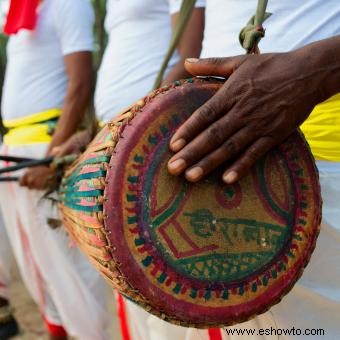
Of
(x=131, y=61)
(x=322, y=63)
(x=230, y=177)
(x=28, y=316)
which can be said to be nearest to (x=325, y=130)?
(x=322, y=63)

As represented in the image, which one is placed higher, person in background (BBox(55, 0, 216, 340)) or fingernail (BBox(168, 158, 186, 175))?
fingernail (BBox(168, 158, 186, 175))

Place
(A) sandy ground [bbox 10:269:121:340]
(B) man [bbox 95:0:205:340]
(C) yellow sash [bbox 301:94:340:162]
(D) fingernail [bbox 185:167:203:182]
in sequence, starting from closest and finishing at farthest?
(D) fingernail [bbox 185:167:203:182]
(C) yellow sash [bbox 301:94:340:162]
(B) man [bbox 95:0:205:340]
(A) sandy ground [bbox 10:269:121:340]

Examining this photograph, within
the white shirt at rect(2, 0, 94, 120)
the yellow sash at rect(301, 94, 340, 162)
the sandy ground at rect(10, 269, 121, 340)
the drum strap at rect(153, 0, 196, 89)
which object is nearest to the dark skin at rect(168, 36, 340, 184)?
the yellow sash at rect(301, 94, 340, 162)

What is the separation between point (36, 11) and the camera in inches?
98.9

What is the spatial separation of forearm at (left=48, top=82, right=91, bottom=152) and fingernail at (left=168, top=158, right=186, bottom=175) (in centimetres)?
150

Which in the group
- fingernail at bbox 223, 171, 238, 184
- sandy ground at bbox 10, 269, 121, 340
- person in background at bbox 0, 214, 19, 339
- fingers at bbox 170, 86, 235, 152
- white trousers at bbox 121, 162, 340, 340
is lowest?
sandy ground at bbox 10, 269, 121, 340

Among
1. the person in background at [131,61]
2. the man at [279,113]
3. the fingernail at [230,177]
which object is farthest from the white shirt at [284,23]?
the person in background at [131,61]

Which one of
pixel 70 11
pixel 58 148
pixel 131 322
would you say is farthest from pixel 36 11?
pixel 131 322

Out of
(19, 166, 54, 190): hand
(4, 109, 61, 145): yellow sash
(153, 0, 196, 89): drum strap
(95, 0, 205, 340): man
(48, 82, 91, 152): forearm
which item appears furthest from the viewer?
A: (4, 109, 61, 145): yellow sash

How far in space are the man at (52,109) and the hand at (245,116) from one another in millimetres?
1533

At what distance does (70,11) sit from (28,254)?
1.09m

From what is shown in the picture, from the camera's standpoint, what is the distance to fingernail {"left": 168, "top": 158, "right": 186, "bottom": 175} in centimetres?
91

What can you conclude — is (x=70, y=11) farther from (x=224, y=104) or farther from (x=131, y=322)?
(x=224, y=104)

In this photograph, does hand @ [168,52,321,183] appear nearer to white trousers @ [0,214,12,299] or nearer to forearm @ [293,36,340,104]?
forearm @ [293,36,340,104]
